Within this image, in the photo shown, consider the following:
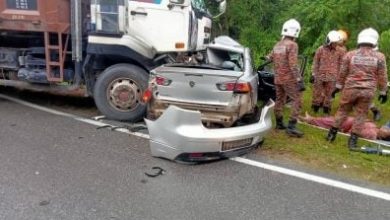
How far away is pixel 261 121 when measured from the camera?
18.1 feet

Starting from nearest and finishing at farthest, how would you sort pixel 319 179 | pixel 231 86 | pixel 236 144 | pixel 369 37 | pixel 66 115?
pixel 319 179 < pixel 236 144 < pixel 231 86 < pixel 369 37 < pixel 66 115

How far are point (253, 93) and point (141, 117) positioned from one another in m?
1.77

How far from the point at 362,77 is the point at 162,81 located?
8.19 ft

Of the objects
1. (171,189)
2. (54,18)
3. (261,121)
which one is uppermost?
(54,18)

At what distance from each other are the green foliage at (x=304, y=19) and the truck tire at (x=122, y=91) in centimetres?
720

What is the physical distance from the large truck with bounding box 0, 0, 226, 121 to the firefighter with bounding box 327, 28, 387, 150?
2224 mm

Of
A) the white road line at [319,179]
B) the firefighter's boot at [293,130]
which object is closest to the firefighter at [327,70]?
the firefighter's boot at [293,130]

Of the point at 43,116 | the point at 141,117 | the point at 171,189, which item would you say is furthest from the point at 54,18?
the point at 171,189

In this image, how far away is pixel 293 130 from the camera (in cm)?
642

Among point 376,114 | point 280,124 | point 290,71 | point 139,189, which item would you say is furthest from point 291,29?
point 139,189

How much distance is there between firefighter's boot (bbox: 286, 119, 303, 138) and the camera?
6361mm

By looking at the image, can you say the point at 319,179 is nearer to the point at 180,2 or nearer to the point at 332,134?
the point at 332,134

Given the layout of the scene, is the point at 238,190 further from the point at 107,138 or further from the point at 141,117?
the point at 141,117

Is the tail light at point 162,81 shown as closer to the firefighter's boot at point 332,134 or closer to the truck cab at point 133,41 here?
the truck cab at point 133,41
